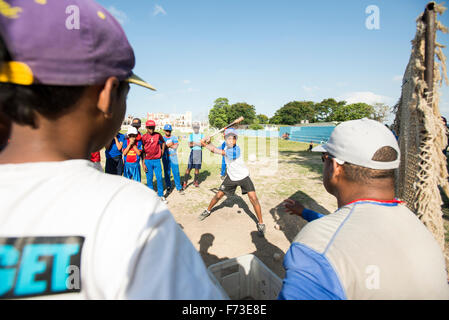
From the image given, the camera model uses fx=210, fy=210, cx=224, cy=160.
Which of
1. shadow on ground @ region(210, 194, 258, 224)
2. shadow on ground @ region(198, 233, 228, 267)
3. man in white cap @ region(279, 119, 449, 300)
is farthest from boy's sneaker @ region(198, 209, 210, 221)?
man in white cap @ region(279, 119, 449, 300)

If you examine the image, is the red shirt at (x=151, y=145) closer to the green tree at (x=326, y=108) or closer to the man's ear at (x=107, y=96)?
the man's ear at (x=107, y=96)


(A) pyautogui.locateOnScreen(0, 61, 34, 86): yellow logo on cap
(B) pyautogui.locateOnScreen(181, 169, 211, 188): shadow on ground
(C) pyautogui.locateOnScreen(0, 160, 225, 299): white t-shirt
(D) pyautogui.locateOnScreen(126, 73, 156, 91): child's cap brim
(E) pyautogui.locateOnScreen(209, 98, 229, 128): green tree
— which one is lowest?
(B) pyautogui.locateOnScreen(181, 169, 211, 188): shadow on ground

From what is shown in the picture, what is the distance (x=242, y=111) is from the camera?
83.8 metres

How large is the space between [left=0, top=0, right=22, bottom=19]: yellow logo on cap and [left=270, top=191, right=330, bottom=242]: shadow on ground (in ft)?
15.2

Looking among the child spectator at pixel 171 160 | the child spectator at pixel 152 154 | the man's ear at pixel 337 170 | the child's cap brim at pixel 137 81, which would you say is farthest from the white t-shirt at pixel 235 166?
the child's cap brim at pixel 137 81

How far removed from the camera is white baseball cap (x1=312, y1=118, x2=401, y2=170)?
142 cm

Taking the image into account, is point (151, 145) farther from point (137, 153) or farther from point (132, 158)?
point (132, 158)

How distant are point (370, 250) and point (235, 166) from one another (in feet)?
12.5

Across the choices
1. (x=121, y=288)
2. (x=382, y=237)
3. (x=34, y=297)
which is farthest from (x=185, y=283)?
(x=382, y=237)

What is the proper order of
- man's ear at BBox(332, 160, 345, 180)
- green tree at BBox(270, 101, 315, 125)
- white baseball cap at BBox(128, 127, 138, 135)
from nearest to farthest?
man's ear at BBox(332, 160, 345, 180), white baseball cap at BBox(128, 127, 138, 135), green tree at BBox(270, 101, 315, 125)

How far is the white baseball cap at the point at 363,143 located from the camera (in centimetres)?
142

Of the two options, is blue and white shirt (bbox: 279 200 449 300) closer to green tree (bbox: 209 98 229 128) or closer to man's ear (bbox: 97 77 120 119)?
man's ear (bbox: 97 77 120 119)
